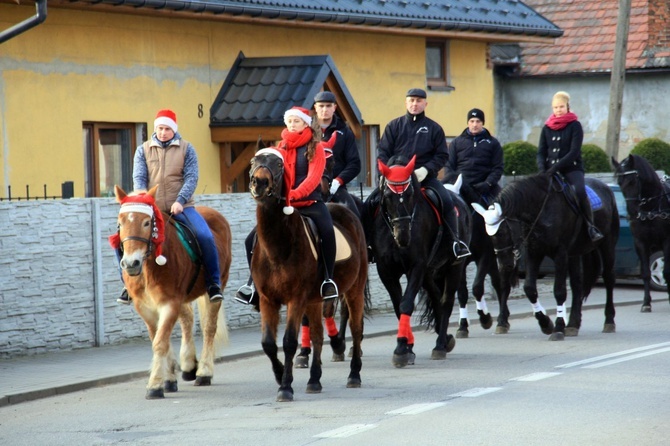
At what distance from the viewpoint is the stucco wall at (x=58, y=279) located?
13727 mm

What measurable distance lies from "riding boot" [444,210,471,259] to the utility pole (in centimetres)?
1430

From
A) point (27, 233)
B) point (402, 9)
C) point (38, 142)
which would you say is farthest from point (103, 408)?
point (402, 9)

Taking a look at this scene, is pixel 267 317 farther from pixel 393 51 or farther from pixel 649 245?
pixel 393 51

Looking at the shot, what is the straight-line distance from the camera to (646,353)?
1301 centimetres

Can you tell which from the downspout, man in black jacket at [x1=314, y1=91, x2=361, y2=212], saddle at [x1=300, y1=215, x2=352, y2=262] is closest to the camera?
saddle at [x1=300, y1=215, x2=352, y2=262]

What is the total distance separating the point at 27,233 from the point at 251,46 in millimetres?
8416

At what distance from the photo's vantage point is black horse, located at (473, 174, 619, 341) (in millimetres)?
14656

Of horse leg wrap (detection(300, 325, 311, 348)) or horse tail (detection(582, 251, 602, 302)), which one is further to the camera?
horse tail (detection(582, 251, 602, 302))

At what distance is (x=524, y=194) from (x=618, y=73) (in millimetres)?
12802

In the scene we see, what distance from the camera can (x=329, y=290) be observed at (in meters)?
10.7

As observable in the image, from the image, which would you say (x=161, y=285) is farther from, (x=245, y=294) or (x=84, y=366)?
(x=84, y=366)

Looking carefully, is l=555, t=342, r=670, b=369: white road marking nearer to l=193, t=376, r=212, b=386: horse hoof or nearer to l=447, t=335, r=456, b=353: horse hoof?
l=447, t=335, r=456, b=353: horse hoof

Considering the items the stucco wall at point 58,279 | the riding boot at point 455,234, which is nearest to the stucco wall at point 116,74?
the stucco wall at point 58,279

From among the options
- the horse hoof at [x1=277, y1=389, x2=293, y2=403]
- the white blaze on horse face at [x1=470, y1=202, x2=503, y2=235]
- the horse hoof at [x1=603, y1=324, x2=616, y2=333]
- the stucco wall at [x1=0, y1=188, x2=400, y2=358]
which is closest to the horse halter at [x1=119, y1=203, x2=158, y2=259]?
the horse hoof at [x1=277, y1=389, x2=293, y2=403]
